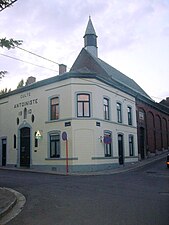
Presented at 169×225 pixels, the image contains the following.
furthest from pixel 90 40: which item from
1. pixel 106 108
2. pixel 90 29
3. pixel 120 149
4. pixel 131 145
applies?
pixel 120 149

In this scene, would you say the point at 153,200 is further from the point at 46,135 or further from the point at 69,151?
the point at 46,135

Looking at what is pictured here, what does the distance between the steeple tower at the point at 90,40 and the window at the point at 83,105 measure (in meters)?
15.4

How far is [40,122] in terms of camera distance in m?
24.1

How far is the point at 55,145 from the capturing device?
22.8 metres

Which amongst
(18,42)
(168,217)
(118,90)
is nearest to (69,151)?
(118,90)

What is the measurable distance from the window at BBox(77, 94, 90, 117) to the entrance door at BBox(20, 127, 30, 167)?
606 cm

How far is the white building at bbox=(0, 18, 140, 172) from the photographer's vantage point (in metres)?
21.6

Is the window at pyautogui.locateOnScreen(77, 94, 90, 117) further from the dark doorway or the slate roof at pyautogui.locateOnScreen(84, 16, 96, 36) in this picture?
the slate roof at pyautogui.locateOnScreen(84, 16, 96, 36)

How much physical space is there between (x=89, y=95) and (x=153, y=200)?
14.3 meters

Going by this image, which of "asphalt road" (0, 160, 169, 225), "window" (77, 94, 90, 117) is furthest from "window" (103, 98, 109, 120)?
"asphalt road" (0, 160, 169, 225)

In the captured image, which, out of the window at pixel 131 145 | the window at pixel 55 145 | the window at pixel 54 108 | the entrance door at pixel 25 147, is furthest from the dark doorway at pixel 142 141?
the entrance door at pixel 25 147

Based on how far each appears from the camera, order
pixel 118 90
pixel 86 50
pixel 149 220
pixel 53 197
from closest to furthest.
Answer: pixel 149 220, pixel 53 197, pixel 118 90, pixel 86 50

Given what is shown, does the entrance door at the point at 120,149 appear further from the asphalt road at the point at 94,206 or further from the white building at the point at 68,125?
the asphalt road at the point at 94,206

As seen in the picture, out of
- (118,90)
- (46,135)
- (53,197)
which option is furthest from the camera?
(118,90)
